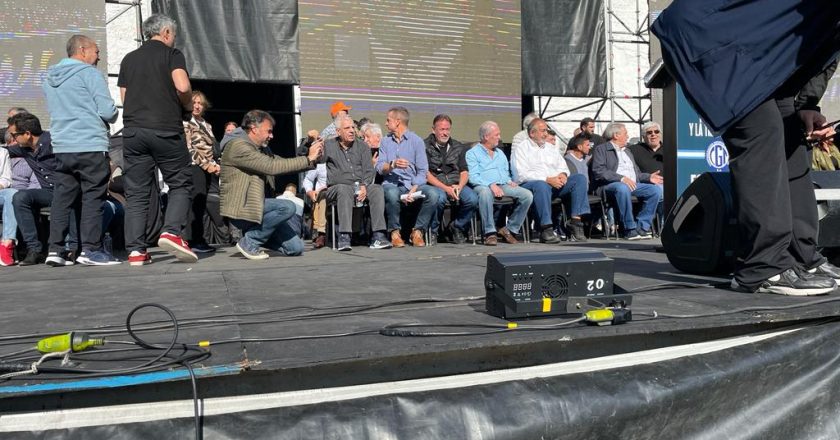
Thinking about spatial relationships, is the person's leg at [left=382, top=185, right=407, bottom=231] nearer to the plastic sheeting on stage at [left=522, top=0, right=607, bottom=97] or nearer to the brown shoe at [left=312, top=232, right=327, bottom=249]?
the brown shoe at [left=312, top=232, right=327, bottom=249]

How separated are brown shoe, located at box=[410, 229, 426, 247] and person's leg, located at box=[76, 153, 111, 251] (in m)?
2.71

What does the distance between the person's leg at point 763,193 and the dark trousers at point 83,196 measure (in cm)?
409

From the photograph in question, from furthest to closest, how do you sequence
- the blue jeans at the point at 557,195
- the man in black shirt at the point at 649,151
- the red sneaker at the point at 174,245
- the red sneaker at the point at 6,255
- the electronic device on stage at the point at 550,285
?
1. the man in black shirt at the point at 649,151
2. the blue jeans at the point at 557,195
3. the red sneaker at the point at 6,255
4. the red sneaker at the point at 174,245
5. the electronic device on stage at the point at 550,285

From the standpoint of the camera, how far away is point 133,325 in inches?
90.5

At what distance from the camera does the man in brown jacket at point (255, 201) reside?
5.33m

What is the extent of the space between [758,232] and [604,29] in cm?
795

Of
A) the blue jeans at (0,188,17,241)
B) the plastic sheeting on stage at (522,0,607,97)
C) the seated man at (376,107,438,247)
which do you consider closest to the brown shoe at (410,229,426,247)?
the seated man at (376,107,438,247)

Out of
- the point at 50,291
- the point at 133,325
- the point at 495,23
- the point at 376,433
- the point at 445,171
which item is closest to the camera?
the point at 376,433

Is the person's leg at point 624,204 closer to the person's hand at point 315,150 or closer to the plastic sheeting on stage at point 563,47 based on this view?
the plastic sheeting on stage at point 563,47

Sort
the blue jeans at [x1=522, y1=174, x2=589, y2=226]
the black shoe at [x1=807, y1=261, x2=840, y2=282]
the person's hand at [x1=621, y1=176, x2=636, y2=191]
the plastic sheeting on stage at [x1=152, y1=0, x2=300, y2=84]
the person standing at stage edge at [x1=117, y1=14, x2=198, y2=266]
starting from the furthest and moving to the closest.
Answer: the plastic sheeting on stage at [x1=152, y1=0, x2=300, y2=84], the person's hand at [x1=621, y1=176, x2=636, y2=191], the blue jeans at [x1=522, y1=174, x2=589, y2=226], the person standing at stage edge at [x1=117, y1=14, x2=198, y2=266], the black shoe at [x1=807, y1=261, x2=840, y2=282]

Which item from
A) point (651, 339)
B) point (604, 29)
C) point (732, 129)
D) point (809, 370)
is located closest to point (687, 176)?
point (732, 129)

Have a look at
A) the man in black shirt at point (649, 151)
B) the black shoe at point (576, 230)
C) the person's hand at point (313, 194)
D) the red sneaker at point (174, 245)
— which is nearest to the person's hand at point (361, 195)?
the person's hand at point (313, 194)

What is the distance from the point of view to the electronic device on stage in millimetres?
2207

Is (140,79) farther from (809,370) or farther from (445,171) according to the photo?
(809,370)
